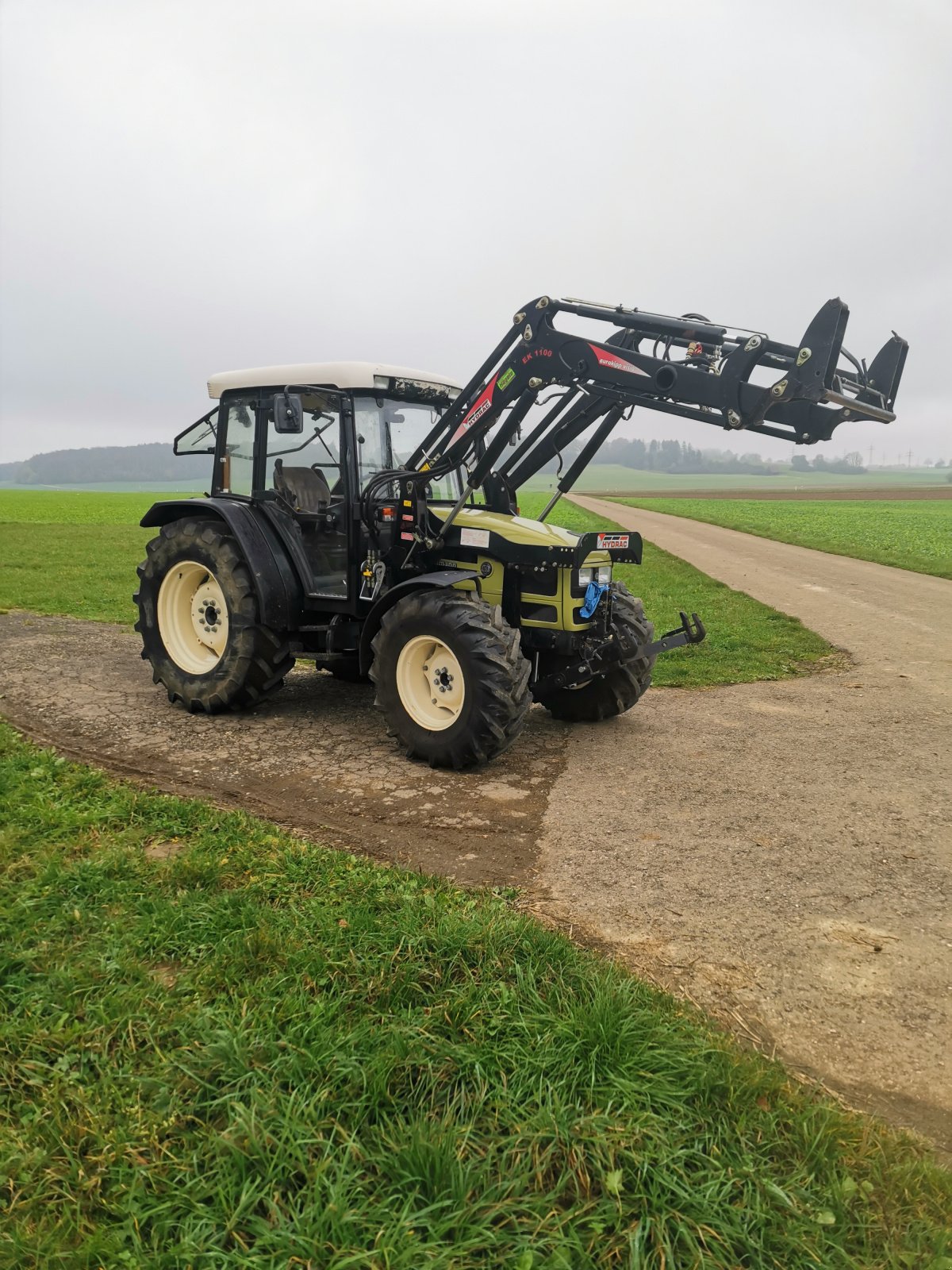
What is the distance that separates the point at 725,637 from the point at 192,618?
6410mm

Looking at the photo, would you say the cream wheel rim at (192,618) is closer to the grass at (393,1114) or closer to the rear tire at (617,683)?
the rear tire at (617,683)

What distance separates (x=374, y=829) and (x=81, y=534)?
1013 inches

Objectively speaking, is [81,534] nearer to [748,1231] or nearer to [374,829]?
[374,829]

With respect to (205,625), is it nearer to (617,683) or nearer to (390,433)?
(390,433)

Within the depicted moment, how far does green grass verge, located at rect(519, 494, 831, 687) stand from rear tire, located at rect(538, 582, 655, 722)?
1.82 m

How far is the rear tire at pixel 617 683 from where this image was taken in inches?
259

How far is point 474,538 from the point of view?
626 cm

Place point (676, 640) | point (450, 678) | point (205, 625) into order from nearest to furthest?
1. point (450, 678)
2. point (676, 640)
3. point (205, 625)

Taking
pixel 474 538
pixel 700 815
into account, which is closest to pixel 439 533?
pixel 474 538

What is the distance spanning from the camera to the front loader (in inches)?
215

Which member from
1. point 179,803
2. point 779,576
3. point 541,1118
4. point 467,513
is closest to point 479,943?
point 541,1118

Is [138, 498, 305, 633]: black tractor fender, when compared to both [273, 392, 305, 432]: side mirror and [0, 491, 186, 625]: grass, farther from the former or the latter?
[0, 491, 186, 625]: grass

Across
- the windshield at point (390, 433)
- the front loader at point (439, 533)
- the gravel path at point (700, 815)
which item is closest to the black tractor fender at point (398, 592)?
the front loader at point (439, 533)

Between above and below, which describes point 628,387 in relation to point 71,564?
above
